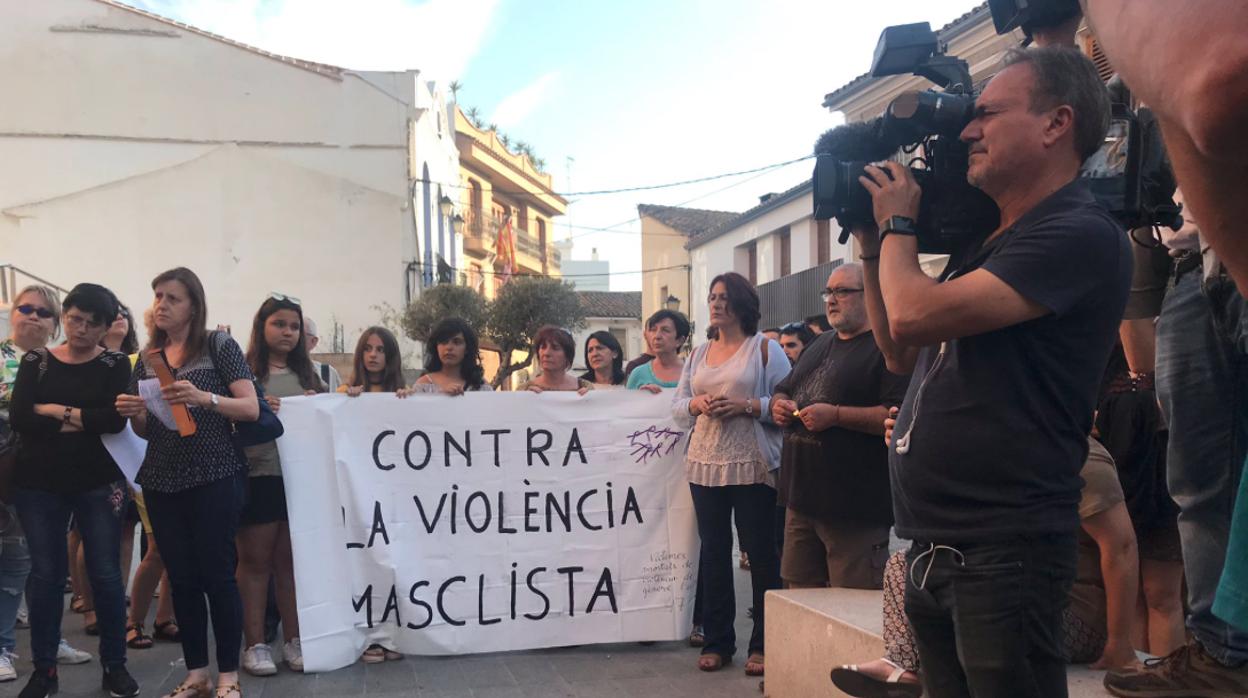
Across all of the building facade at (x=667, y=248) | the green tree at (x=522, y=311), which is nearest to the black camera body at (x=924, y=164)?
the green tree at (x=522, y=311)

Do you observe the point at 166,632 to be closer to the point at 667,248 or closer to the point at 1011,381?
the point at 1011,381

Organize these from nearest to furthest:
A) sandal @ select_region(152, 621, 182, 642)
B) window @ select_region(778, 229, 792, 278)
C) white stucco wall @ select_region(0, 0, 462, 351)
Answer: sandal @ select_region(152, 621, 182, 642) < white stucco wall @ select_region(0, 0, 462, 351) < window @ select_region(778, 229, 792, 278)

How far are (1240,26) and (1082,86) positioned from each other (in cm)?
124

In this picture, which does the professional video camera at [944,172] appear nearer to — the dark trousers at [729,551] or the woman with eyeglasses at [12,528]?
the dark trousers at [729,551]

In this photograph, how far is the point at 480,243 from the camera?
135ft

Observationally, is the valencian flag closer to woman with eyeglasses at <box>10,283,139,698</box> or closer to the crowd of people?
the crowd of people

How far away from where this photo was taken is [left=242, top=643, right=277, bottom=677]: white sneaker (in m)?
4.73

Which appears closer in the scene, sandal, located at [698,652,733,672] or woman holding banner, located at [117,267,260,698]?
woman holding banner, located at [117,267,260,698]

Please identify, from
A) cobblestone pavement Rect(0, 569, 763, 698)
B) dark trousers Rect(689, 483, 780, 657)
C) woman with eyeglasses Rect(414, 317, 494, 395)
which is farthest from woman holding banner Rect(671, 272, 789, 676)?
woman with eyeglasses Rect(414, 317, 494, 395)

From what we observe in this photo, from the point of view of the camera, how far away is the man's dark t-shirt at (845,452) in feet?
13.4

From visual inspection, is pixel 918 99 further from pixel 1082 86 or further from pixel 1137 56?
pixel 1137 56

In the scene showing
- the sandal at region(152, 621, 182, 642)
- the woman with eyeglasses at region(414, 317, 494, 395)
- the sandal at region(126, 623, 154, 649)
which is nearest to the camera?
the sandal at region(126, 623, 154, 649)

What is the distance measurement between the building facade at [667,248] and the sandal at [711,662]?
3353 cm

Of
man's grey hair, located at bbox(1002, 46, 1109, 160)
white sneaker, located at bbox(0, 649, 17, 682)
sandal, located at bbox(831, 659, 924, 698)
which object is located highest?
man's grey hair, located at bbox(1002, 46, 1109, 160)
